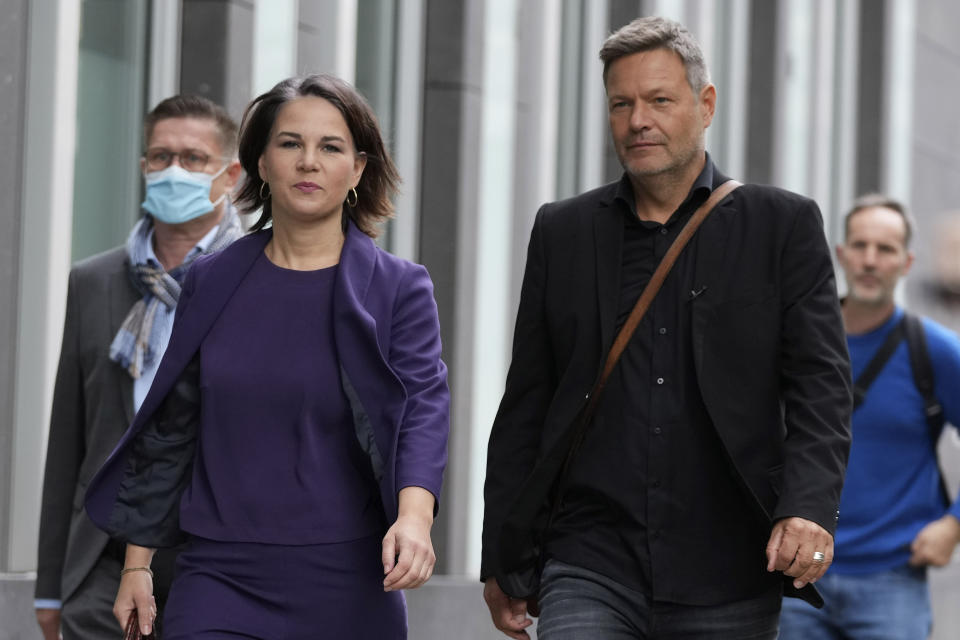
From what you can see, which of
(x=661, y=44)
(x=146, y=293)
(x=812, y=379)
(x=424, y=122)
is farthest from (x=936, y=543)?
(x=424, y=122)

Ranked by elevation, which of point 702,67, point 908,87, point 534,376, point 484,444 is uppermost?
point 908,87

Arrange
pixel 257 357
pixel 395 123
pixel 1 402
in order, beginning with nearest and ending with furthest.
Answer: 1. pixel 257 357
2. pixel 1 402
3. pixel 395 123

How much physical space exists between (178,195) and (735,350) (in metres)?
1.98

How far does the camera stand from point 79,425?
227 inches

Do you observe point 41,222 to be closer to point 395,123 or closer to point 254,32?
point 254,32

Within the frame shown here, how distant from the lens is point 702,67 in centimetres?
495

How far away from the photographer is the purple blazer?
455 centimetres

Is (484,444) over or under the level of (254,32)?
under

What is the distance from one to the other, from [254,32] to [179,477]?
4.46 meters

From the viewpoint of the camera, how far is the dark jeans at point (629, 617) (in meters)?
4.67

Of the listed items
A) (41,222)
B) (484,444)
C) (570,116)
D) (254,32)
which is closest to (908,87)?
(570,116)

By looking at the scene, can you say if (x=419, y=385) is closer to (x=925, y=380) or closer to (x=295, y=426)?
(x=295, y=426)

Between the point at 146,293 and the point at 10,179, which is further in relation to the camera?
the point at 10,179

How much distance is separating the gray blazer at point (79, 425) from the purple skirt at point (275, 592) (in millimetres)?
1188
